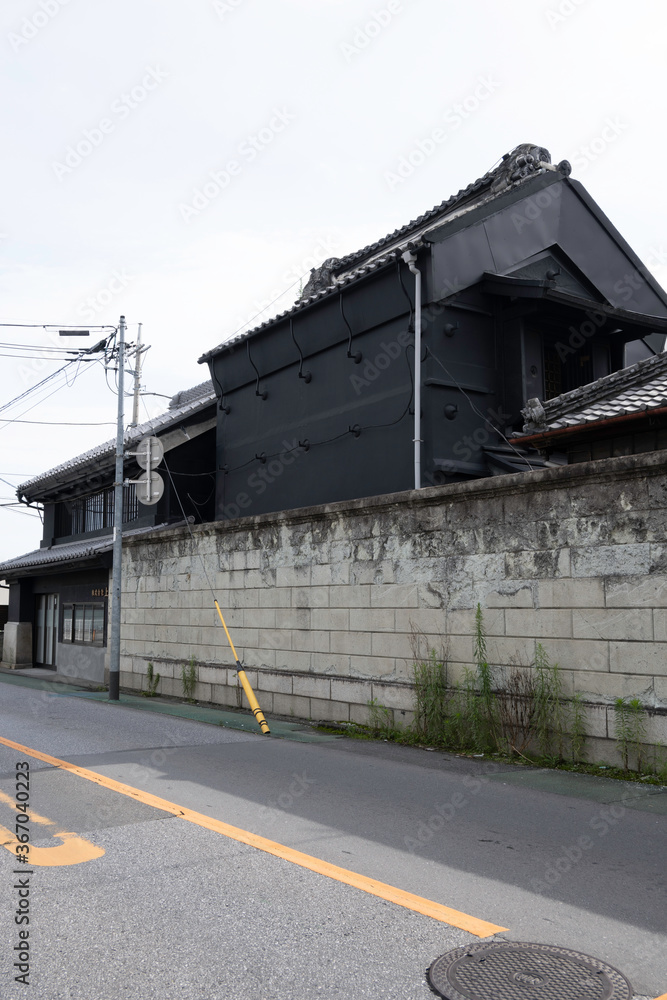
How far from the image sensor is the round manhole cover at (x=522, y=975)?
341 centimetres

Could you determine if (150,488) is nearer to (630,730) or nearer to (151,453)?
(151,453)

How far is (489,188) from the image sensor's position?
17578 millimetres

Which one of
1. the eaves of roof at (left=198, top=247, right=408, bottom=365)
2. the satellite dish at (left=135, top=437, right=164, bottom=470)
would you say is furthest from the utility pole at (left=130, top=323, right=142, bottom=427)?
the satellite dish at (left=135, top=437, right=164, bottom=470)

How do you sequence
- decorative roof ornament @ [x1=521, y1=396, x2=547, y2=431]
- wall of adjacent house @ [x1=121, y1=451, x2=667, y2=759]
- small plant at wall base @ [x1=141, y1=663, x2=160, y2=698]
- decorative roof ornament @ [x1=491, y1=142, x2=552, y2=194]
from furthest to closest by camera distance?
decorative roof ornament @ [x1=491, y1=142, x2=552, y2=194]
small plant at wall base @ [x1=141, y1=663, x2=160, y2=698]
decorative roof ornament @ [x1=521, y1=396, x2=547, y2=431]
wall of adjacent house @ [x1=121, y1=451, x2=667, y2=759]

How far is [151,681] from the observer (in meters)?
15.8

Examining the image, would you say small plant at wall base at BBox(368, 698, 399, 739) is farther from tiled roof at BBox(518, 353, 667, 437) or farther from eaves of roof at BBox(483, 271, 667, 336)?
eaves of roof at BBox(483, 271, 667, 336)

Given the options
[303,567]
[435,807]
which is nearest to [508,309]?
[303,567]

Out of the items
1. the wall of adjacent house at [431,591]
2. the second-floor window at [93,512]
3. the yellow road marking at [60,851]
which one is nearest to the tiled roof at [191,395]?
the second-floor window at [93,512]

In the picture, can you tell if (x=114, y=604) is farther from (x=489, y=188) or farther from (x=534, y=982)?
(x=534, y=982)

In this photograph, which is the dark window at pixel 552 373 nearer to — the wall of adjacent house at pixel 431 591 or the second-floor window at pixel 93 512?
the wall of adjacent house at pixel 431 591

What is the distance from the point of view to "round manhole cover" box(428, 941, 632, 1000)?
3.41 metres

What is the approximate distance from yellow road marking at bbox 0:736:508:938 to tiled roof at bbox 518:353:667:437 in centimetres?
647

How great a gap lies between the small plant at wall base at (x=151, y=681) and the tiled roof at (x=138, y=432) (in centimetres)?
646

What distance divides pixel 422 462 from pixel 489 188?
7057 mm
